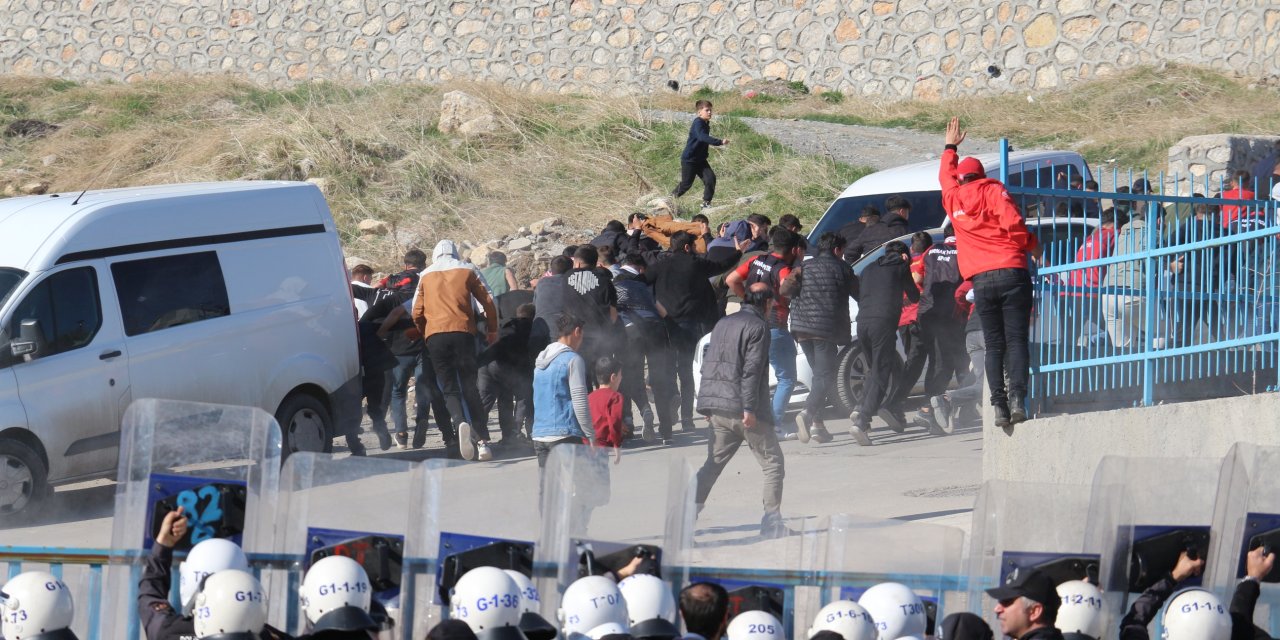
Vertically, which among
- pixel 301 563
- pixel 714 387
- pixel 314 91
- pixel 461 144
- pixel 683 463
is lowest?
pixel 301 563

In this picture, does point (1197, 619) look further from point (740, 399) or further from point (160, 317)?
point (160, 317)

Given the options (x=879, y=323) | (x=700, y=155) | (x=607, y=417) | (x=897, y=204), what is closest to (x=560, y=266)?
(x=879, y=323)

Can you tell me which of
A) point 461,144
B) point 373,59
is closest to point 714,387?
point 461,144

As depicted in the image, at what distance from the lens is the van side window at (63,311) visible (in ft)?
30.6

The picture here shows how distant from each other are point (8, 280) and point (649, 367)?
4.50 meters

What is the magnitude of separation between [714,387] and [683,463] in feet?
10.3

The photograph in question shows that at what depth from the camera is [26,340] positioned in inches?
362

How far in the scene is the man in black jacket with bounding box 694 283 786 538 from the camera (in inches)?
320

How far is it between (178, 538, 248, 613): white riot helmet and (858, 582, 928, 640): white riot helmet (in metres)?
1.94

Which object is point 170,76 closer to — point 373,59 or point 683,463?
point 373,59

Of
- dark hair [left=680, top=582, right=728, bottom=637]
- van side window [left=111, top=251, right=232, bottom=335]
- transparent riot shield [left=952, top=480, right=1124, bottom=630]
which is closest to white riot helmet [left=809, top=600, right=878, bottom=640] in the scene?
dark hair [left=680, top=582, right=728, bottom=637]

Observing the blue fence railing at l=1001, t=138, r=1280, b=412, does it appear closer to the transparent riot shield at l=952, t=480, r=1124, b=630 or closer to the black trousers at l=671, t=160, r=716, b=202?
the transparent riot shield at l=952, t=480, r=1124, b=630

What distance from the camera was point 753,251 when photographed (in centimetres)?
1273

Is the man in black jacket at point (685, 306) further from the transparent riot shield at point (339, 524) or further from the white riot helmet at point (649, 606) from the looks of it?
the white riot helmet at point (649, 606)
